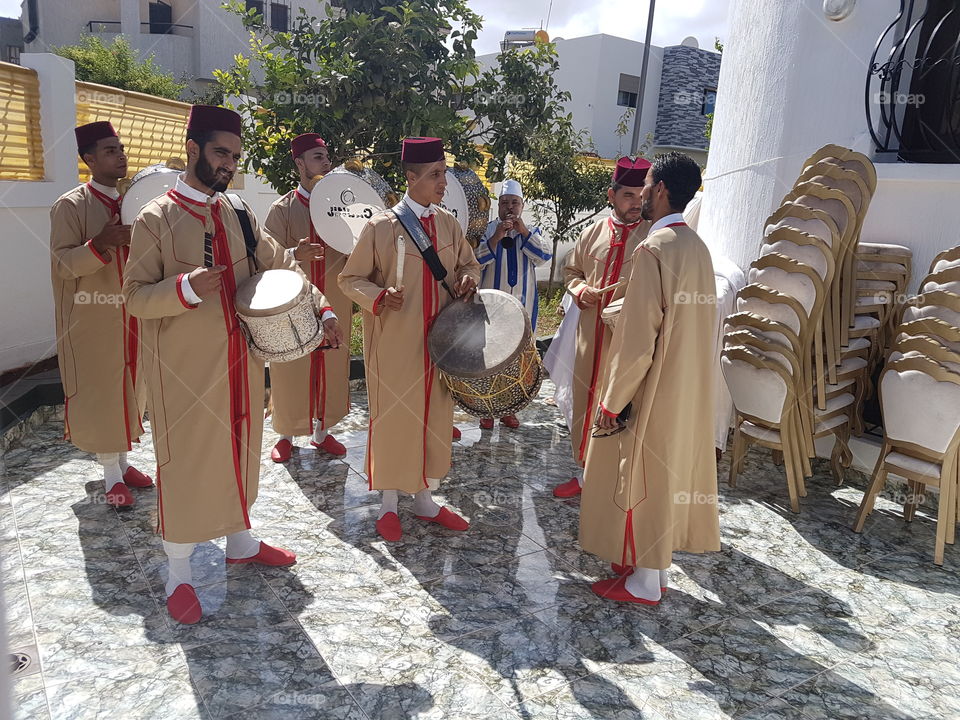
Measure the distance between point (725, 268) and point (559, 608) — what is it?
2825mm

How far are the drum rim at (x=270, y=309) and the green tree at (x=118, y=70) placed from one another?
2276 centimetres

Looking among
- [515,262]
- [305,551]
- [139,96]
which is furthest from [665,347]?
[139,96]

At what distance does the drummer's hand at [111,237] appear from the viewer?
3.70 m

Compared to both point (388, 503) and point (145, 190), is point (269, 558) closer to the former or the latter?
point (388, 503)

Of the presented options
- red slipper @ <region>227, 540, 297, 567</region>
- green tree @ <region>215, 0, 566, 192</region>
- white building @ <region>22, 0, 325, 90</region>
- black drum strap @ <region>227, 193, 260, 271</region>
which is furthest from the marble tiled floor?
white building @ <region>22, 0, 325, 90</region>

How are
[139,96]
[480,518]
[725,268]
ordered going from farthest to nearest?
1. [139,96]
2. [725,268]
3. [480,518]

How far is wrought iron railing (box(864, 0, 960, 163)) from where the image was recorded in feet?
15.4

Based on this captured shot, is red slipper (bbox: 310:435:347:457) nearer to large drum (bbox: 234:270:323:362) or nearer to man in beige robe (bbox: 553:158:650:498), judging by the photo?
man in beige robe (bbox: 553:158:650:498)

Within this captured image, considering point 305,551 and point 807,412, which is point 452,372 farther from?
point 807,412

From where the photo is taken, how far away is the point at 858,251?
184 inches

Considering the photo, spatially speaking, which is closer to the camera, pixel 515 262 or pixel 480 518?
pixel 480 518

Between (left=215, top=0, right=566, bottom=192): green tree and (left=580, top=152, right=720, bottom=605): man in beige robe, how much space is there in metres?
3.00

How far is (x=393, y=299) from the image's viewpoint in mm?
3590
